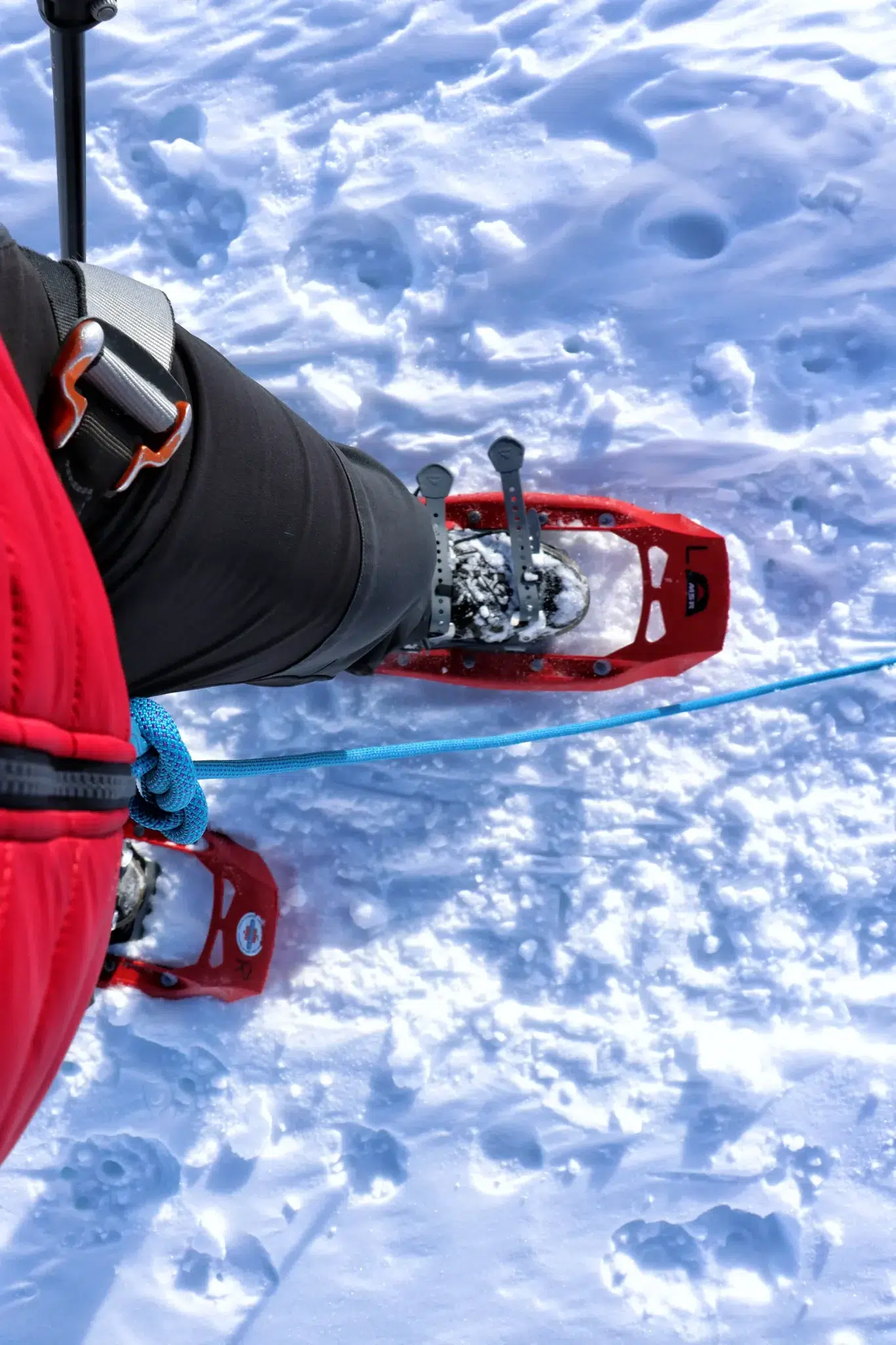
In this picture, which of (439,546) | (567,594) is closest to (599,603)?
(567,594)

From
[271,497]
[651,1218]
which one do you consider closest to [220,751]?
[271,497]

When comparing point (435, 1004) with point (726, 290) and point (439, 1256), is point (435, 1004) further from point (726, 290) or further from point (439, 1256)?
point (726, 290)

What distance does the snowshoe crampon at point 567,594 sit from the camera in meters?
1.95

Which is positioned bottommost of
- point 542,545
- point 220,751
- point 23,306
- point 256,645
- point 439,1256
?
point 439,1256

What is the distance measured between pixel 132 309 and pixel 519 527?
1.11m

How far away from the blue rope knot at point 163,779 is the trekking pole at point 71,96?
669 millimetres

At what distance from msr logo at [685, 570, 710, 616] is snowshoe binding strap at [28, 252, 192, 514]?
4.18 feet

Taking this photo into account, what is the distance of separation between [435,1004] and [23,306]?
5.40ft

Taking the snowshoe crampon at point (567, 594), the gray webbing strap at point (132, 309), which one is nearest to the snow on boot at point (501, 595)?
the snowshoe crampon at point (567, 594)

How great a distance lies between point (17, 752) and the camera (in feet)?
2.24

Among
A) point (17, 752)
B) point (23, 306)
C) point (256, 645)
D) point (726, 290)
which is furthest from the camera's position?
point (726, 290)

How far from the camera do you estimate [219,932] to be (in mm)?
2037

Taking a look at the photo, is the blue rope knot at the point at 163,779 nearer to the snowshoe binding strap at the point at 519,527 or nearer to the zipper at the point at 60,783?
the zipper at the point at 60,783

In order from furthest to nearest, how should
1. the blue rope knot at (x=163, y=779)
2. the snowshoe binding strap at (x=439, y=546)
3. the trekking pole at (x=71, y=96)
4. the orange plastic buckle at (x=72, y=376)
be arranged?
the snowshoe binding strap at (x=439, y=546), the blue rope knot at (x=163, y=779), the trekking pole at (x=71, y=96), the orange plastic buckle at (x=72, y=376)
